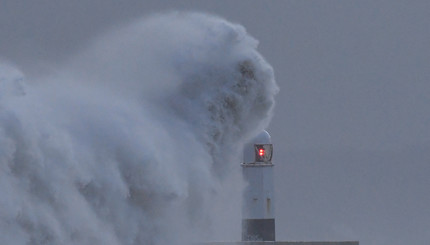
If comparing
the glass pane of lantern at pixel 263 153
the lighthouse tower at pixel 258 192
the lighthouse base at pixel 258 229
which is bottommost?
the lighthouse base at pixel 258 229

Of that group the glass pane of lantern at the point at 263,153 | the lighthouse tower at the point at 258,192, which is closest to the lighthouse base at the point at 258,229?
the lighthouse tower at the point at 258,192

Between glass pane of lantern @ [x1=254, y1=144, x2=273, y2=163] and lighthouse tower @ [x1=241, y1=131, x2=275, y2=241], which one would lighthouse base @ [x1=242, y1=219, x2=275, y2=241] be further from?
glass pane of lantern @ [x1=254, y1=144, x2=273, y2=163]

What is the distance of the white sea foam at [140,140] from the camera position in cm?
3903

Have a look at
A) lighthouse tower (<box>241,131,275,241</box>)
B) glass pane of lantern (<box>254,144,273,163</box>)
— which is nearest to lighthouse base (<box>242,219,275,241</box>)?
lighthouse tower (<box>241,131,275,241</box>)

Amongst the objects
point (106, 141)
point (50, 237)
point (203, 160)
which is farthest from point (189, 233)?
point (50, 237)

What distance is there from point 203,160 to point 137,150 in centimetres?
439

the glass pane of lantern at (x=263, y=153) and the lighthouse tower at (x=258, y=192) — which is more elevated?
the glass pane of lantern at (x=263, y=153)

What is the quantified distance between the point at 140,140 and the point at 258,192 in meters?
6.96

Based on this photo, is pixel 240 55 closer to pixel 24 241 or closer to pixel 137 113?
A: pixel 137 113

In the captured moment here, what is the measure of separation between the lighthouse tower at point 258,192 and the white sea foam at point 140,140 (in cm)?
50

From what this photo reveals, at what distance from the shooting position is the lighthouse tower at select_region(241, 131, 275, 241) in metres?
50.9

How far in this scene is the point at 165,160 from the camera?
154 feet

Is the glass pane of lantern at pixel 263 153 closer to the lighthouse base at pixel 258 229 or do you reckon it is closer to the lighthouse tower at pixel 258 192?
the lighthouse tower at pixel 258 192

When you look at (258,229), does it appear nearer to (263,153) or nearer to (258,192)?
(258,192)
